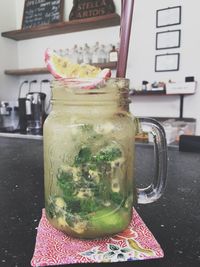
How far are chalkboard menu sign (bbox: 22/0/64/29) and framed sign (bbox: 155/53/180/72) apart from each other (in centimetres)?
101

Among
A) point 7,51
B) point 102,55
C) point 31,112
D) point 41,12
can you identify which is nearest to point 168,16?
point 102,55

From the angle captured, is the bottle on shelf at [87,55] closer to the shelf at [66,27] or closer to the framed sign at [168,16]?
the shelf at [66,27]

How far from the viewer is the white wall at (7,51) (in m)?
2.66

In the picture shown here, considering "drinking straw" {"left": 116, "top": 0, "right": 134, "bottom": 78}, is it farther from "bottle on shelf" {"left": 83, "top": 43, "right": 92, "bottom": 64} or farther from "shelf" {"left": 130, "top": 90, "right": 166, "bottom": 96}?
"bottle on shelf" {"left": 83, "top": 43, "right": 92, "bottom": 64}

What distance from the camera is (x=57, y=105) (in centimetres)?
35

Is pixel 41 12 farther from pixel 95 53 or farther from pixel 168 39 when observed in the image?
pixel 168 39

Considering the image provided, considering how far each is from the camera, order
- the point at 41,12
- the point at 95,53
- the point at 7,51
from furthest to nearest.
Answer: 1. the point at 7,51
2. the point at 41,12
3. the point at 95,53

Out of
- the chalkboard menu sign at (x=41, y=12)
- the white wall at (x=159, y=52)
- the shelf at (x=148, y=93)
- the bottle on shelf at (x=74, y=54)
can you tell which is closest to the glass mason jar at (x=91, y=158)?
the shelf at (x=148, y=93)

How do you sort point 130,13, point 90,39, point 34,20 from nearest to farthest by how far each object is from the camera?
Answer: 1. point 130,13
2. point 90,39
3. point 34,20

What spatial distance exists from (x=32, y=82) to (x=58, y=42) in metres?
0.52

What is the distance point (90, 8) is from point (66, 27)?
276 millimetres

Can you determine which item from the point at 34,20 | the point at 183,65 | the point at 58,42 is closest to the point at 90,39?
the point at 58,42

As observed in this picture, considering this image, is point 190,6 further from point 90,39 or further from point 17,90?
point 17,90

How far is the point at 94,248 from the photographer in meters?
0.32
